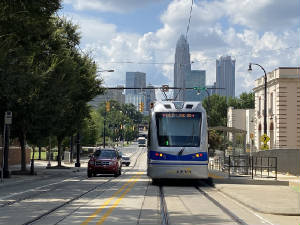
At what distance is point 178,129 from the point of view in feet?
79.1

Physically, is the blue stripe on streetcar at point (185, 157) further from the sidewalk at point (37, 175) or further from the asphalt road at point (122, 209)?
the sidewalk at point (37, 175)

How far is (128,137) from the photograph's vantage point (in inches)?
7854

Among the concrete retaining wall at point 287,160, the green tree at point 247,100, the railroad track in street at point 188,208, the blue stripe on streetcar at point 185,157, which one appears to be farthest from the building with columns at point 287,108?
the green tree at point 247,100

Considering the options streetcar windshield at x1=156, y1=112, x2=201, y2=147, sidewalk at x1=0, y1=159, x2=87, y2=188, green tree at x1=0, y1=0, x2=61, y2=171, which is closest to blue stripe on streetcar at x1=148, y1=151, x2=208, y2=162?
streetcar windshield at x1=156, y1=112, x2=201, y2=147

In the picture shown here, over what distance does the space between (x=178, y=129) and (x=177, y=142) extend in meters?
0.61

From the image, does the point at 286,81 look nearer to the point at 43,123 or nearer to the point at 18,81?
the point at 43,123

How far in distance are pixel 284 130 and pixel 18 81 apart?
39034mm

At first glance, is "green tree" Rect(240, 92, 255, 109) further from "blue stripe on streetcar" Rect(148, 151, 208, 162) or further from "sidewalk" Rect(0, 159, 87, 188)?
"blue stripe on streetcar" Rect(148, 151, 208, 162)

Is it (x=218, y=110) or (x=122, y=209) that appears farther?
(x=218, y=110)

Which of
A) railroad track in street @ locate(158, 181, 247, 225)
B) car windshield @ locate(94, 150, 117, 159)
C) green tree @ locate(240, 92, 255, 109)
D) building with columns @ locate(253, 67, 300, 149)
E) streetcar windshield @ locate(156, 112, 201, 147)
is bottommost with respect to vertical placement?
railroad track in street @ locate(158, 181, 247, 225)

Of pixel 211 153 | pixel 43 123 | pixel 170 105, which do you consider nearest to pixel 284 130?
pixel 211 153

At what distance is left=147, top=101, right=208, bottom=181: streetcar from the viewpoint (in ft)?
76.4

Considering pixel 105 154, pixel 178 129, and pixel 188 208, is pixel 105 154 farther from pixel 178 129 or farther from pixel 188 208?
pixel 188 208

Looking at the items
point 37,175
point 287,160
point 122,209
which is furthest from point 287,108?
point 122,209
